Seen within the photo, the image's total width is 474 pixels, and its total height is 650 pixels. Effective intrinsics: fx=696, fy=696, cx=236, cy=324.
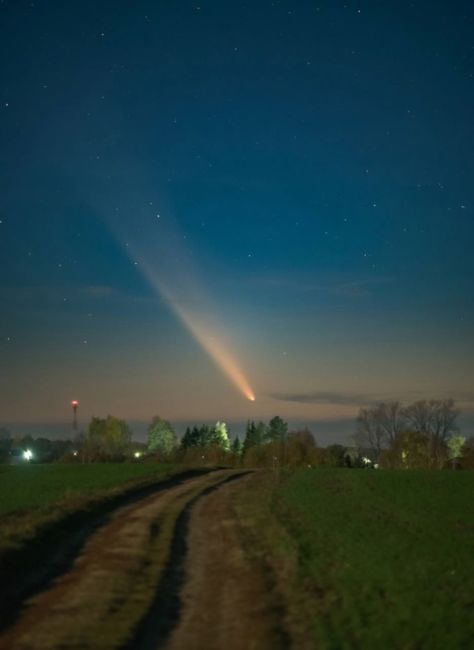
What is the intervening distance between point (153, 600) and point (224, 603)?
4.53 feet

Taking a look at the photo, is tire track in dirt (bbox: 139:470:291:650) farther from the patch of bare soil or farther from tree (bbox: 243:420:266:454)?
tree (bbox: 243:420:266:454)

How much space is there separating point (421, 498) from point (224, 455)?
105 meters

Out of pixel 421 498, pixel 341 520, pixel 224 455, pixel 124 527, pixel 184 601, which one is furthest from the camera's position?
pixel 224 455

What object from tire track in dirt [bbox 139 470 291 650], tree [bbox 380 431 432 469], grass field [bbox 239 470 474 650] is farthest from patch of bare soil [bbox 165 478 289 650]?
tree [bbox 380 431 432 469]

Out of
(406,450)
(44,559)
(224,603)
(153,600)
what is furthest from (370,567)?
(406,450)

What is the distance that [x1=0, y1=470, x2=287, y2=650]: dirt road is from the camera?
1089 centimetres

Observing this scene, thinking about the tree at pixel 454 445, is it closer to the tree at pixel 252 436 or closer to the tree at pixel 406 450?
the tree at pixel 406 450

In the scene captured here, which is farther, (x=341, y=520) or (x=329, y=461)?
(x=329, y=461)

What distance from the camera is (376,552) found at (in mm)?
19594

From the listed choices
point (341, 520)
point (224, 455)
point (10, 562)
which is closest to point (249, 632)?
point (10, 562)

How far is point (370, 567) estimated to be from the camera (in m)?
A: 17.1

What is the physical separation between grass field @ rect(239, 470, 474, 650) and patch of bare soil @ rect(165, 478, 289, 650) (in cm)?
49

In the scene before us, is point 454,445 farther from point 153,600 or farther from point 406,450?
point 153,600

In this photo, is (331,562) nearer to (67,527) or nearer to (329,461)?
(67,527)
